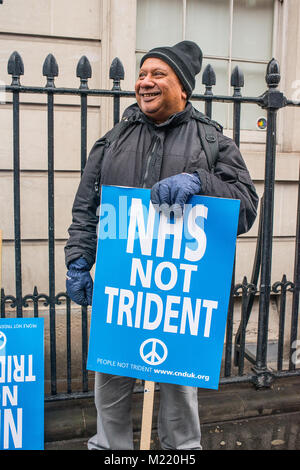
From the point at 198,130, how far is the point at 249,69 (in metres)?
3.31

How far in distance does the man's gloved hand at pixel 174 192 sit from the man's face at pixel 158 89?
1.24 feet

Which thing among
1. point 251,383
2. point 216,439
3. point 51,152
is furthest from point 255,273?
point 51,152

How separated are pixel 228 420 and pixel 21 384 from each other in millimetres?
1501

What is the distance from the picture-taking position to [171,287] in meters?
2.01

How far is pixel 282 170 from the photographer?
477 cm

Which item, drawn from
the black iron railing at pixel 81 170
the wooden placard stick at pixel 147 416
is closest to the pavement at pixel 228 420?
the black iron railing at pixel 81 170

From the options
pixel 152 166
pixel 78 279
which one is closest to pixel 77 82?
pixel 152 166

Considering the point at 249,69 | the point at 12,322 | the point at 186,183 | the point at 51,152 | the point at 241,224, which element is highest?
the point at 249,69

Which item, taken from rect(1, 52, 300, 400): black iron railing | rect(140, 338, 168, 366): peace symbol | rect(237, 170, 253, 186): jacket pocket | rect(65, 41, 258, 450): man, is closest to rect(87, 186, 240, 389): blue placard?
rect(140, 338, 168, 366): peace symbol

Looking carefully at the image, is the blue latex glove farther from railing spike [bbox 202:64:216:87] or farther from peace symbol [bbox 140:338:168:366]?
railing spike [bbox 202:64:216:87]

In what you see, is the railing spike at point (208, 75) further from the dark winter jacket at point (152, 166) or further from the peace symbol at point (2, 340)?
the peace symbol at point (2, 340)

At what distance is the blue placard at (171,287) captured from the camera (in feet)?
6.55

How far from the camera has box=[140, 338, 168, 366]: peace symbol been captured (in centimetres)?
203

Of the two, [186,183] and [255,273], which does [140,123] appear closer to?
[186,183]
